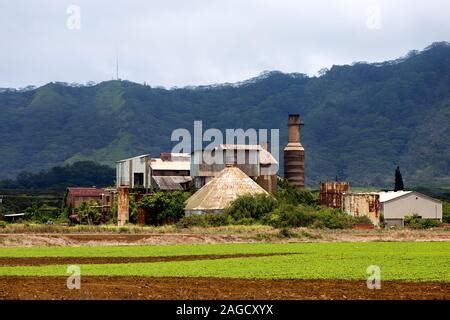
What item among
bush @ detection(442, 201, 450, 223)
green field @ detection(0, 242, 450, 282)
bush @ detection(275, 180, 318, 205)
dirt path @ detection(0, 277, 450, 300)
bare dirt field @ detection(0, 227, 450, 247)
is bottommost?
dirt path @ detection(0, 277, 450, 300)

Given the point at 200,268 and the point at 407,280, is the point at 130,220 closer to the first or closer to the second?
the point at 200,268

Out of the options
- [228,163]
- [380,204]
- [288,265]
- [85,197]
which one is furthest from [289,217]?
[288,265]

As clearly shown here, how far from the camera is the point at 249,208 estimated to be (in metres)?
85.2

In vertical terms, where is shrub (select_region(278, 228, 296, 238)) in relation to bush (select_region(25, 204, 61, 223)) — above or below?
below

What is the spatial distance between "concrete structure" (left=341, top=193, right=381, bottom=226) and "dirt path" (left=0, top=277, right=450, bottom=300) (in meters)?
57.7

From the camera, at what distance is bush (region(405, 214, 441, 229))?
89.9 metres

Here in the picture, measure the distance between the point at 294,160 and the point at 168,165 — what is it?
1504cm

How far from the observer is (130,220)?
297 ft

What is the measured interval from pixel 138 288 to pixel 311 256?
1890 cm

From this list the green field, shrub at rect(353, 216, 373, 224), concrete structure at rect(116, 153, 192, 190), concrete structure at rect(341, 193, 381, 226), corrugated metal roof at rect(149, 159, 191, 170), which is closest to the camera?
the green field

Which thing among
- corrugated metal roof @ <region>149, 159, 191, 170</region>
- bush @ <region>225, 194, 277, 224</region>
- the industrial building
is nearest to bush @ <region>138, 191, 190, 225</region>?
bush @ <region>225, 194, 277, 224</region>

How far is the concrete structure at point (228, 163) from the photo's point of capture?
9662cm

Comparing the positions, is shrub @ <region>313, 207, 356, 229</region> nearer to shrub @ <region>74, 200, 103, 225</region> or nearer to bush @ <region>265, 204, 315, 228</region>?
bush @ <region>265, 204, 315, 228</region>
